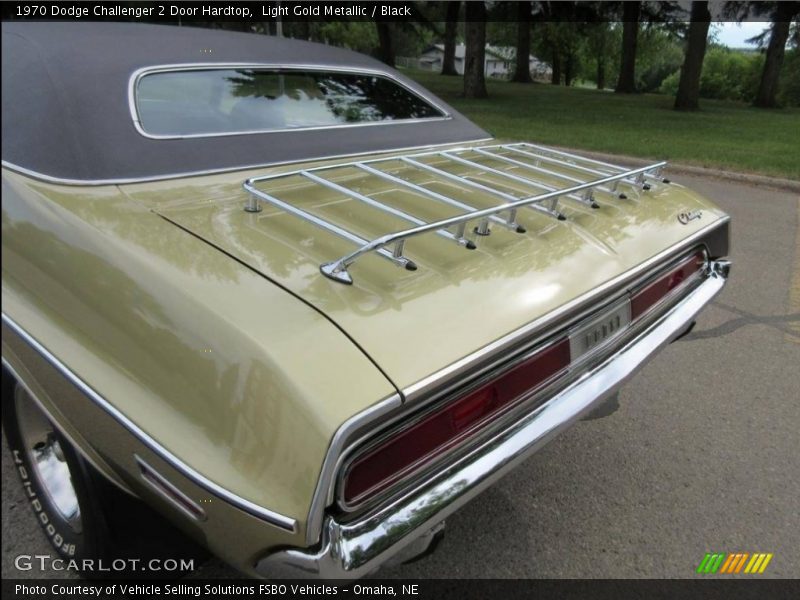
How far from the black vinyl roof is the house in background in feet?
107

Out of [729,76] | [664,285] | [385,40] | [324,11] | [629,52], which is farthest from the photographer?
[729,76]

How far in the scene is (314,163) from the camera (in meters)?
2.35

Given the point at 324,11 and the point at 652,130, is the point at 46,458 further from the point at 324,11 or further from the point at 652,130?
the point at 652,130

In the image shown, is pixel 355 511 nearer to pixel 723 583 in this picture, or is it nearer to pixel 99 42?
pixel 723 583

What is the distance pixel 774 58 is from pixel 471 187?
24.1 meters

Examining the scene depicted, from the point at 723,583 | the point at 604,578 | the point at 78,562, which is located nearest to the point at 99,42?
the point at 78,562

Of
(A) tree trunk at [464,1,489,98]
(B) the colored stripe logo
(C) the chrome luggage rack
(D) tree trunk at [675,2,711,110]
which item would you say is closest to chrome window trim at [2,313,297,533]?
(C) the chrome luggage rack

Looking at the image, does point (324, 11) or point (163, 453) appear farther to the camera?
point (324, 11)

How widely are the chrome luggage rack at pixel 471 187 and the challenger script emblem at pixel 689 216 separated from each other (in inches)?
8.2

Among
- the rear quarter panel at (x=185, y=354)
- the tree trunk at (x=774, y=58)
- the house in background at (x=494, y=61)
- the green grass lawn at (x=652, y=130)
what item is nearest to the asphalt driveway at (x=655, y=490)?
the rear quarter panel at (x=185, y=354)

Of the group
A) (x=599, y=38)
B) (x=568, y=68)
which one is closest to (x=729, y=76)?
(x=599, y=38)

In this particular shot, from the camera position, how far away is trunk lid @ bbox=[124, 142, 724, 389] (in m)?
1.41

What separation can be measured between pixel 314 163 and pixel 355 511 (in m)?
1.43

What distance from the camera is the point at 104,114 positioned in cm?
199
